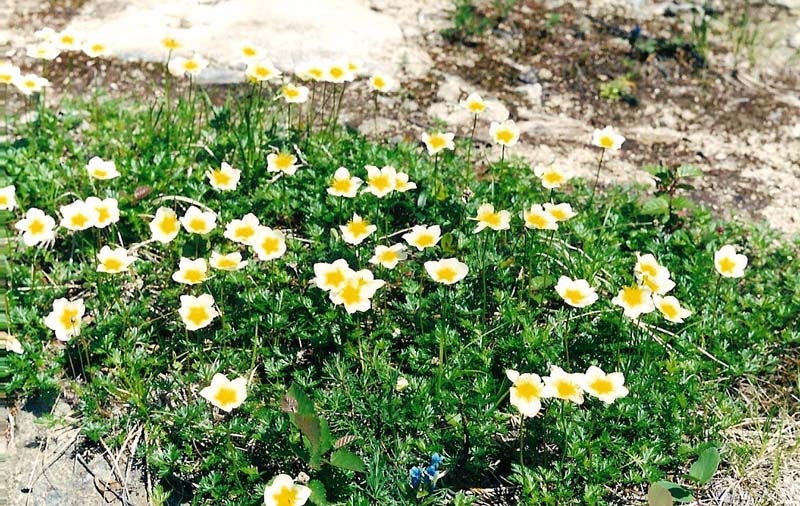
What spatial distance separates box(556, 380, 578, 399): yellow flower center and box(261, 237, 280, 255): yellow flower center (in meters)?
1.10

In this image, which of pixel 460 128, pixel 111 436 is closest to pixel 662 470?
pixel 111 436

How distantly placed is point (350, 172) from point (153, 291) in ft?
3.16

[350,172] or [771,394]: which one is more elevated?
[350,172]

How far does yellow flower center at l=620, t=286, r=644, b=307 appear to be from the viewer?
9.72ft

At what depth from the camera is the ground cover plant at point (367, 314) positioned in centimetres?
283

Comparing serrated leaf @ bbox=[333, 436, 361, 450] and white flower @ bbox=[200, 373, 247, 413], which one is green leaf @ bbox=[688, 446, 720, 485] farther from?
white flower @ bbox=[200, 373, 247, 413]

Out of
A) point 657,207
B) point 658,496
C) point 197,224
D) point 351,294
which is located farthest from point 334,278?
point 657,207

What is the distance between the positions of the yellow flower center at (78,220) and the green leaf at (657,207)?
227cm

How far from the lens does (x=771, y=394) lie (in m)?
3.34

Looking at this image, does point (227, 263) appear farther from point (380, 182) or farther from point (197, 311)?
point (380, 182)

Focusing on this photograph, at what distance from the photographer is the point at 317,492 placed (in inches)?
105

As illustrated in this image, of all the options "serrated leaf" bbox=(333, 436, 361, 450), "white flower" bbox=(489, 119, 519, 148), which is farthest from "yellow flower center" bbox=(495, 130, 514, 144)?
"serrated leaf" bbox=(333, 436, 361, 450)

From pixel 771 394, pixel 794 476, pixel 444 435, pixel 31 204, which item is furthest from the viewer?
pixel 31 204

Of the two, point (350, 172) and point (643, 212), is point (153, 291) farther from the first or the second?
point (643, 212)
